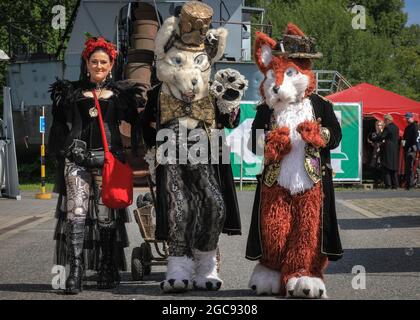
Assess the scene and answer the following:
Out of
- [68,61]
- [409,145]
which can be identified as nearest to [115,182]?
[409,145]

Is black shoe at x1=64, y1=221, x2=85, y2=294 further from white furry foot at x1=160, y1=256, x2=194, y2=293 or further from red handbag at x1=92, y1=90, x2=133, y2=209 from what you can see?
white furry foot at x1=160, y1=256, x2=194, y2=293

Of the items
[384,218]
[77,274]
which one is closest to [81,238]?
[77,274]

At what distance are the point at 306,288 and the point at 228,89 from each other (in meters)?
1.62

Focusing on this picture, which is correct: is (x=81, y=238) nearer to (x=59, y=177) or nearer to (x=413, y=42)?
(x=59, y=177)

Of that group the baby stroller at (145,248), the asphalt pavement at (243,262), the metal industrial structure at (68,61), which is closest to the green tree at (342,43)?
the metal industrial structure at (68,61)

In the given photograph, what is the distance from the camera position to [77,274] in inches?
292

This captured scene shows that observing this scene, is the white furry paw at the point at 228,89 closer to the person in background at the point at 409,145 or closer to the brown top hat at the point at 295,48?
the brown top hat at the point at 295,48

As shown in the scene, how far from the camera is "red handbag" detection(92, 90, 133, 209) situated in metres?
7.50

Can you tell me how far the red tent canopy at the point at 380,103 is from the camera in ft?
78.8

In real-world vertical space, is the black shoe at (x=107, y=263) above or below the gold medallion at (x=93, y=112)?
below

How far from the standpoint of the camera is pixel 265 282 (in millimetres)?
7227

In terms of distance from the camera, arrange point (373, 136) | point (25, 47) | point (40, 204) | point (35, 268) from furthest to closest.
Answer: point (25, 47) → point (373, 136) → point (40, 204) → point (35, 268)

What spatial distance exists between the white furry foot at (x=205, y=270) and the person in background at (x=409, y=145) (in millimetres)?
15891
